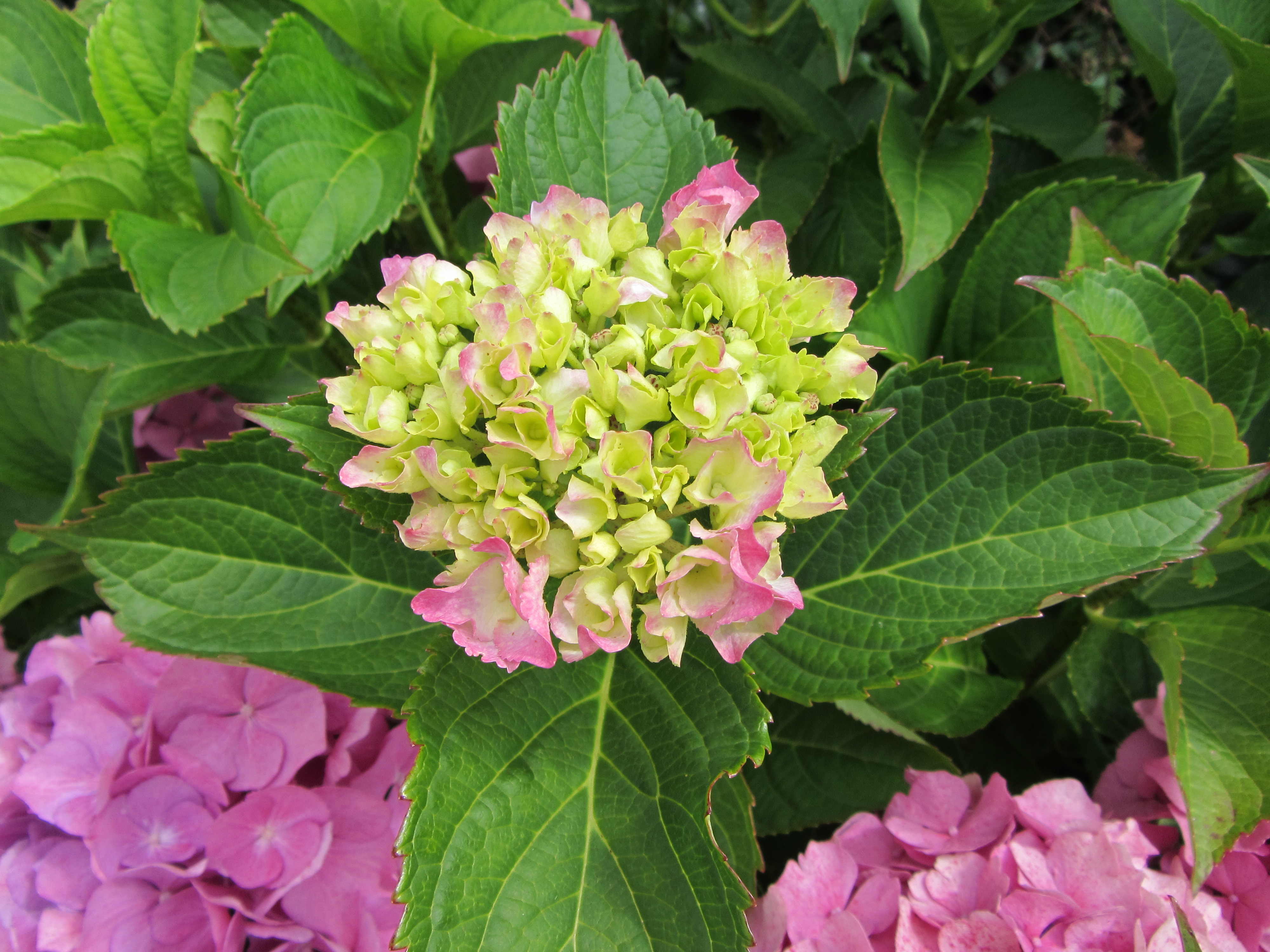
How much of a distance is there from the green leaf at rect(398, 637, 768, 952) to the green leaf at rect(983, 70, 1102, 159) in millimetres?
943

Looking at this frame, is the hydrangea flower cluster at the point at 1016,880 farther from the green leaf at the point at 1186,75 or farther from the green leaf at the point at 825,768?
the green leaf at the point at 1186,75

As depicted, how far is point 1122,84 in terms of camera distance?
1615 millimetres

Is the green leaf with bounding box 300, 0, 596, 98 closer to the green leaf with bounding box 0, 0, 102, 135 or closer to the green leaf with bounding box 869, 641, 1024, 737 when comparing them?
the green leaf with bounding box 0, 0, 102, 135

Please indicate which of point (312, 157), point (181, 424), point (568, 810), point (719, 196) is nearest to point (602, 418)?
point (719, 196)

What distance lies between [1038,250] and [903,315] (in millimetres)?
160

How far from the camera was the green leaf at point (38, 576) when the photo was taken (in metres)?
0.96

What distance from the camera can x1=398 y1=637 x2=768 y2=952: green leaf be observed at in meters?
0.58

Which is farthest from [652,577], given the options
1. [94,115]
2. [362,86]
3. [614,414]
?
[94,115]

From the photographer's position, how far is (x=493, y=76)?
42.4 inches

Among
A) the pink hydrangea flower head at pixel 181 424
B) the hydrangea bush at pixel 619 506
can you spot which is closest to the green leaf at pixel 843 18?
the hydrangea bush at pixel 619 506

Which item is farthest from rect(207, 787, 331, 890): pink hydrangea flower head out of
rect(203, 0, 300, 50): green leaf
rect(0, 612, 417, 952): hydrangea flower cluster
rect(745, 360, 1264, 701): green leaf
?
rect(203, 0, 300, 50): green leaf

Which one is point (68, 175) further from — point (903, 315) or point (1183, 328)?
point (1183, 328)

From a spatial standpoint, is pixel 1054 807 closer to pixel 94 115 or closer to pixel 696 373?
pixel 696 373

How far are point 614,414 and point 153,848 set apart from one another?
23.7 inches
